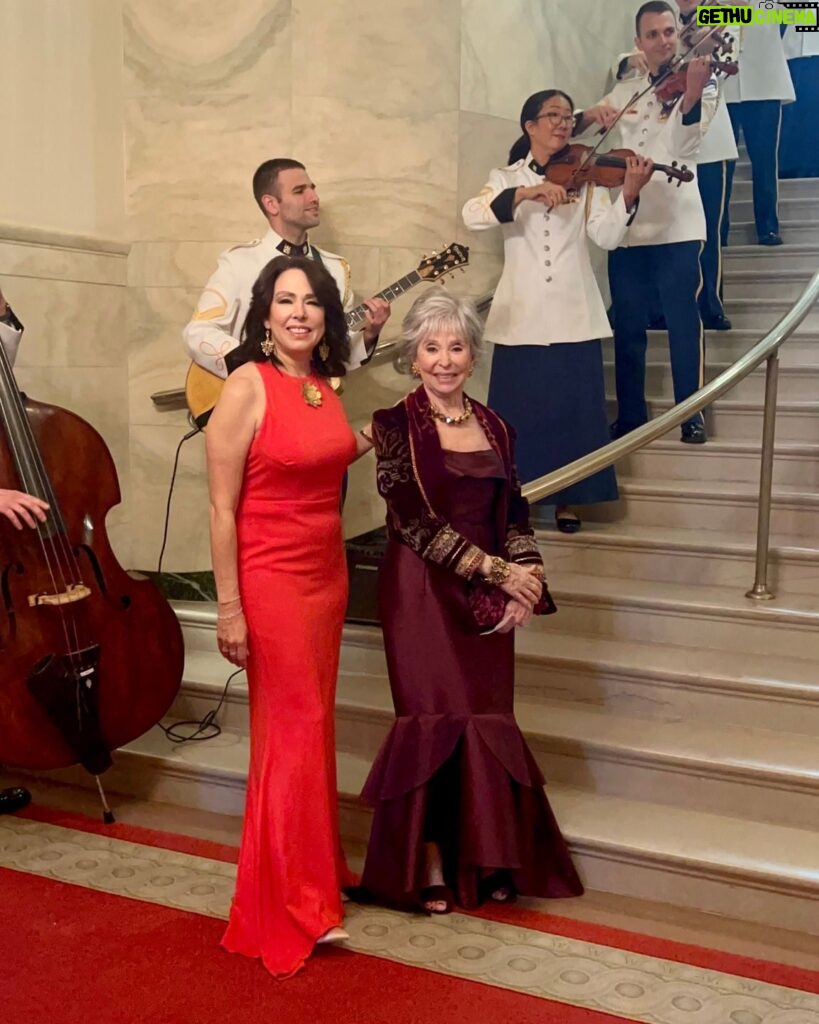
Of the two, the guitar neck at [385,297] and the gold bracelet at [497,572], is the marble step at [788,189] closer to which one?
the guitar neck at [385,297]

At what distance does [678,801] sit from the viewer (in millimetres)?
2652

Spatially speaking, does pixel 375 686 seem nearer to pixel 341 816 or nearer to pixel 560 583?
pixel 341 816

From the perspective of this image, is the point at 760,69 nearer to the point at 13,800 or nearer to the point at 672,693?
the point at 672,693

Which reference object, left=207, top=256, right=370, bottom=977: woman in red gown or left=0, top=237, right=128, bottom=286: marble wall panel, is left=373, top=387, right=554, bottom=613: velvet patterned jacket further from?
left=0, top=237, right=128, bottom=286: marble wall panel

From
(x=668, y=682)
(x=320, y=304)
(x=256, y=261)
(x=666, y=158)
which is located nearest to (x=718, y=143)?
(x=666, y=158)

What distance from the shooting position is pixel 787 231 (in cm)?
507

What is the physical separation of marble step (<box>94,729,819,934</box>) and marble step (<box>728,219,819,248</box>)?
3.26 metres

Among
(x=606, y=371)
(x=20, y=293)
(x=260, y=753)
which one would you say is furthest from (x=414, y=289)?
(x=260, y=753)

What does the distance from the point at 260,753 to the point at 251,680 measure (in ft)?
0.50

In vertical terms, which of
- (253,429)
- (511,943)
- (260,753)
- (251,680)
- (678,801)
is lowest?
(511,943)

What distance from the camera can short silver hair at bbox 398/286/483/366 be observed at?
229 cm

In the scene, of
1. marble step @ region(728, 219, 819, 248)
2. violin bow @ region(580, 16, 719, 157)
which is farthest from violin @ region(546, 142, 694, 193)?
marble step @ region(728, 219, 819, 248)

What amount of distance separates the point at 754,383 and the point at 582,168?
118 cm

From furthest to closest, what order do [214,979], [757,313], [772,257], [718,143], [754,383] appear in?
[772,257] < [757,313] < [718,143] < [754,383] < [214,979]
